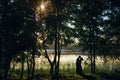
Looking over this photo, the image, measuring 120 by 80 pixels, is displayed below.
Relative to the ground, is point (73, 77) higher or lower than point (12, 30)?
lower

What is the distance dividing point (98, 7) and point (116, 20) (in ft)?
7.39

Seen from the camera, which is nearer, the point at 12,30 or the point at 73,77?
the point at 12,30

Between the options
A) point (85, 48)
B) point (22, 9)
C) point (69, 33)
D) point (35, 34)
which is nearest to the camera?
point (22, 9)

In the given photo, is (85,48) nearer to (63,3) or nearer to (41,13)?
(63,3)

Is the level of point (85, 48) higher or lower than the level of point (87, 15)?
lower

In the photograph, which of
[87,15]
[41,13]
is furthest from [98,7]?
[41,13]

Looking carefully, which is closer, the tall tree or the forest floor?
the tall tree

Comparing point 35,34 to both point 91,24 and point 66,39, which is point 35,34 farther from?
point 91,24

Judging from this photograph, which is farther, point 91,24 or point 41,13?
point 91,24

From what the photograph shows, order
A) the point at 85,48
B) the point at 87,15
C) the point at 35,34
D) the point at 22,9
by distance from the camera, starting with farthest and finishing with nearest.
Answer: the point at 85,48 → the point at 87,15 → the point at 35,34 → the point at 22,9

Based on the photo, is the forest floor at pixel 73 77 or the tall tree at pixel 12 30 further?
the forest floor at pixel 73 77

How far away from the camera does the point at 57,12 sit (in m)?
26.2

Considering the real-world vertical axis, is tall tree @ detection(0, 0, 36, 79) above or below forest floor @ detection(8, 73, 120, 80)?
above

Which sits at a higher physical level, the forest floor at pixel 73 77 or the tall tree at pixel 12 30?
the tall tree at pixel 12 30
